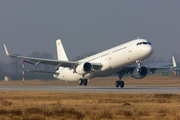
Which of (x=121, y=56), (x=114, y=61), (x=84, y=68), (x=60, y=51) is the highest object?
(x=60, y=51)

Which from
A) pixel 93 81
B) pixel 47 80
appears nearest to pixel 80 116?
pixel 93 81

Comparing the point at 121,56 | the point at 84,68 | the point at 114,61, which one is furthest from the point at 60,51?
the point at 121,56

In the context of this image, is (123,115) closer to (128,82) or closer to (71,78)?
(71,78)

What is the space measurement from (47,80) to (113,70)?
71.8ft

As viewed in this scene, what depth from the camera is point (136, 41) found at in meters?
39.5

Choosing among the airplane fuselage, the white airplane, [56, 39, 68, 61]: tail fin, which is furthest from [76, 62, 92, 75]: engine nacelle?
[56, 39, 68, 61]: tail fin

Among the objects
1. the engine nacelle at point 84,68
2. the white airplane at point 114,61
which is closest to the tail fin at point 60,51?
the white airplane at point 114,61

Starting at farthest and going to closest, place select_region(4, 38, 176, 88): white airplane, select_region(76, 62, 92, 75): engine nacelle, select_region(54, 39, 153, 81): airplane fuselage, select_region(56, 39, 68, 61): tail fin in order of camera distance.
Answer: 1. select_region(56, 39, 68, 61): tail fin
2. select_region(76, 62, 92, 75): engine nacelle
3. select_region(4, 38, 176, 88): white airplane
4. select_region(54, 39, 153, 81): airplane fuselage

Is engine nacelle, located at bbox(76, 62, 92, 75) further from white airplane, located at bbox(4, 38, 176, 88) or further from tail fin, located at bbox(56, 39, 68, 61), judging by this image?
tail fin, located at bbox(56, 39, 68, 61)

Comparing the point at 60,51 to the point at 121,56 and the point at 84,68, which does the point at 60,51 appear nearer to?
the point at 84,68

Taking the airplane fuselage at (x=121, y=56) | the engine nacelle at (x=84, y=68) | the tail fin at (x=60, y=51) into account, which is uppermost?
the tail fin at (x=60, y=51)

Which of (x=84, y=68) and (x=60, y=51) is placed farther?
(x=60, y=51)

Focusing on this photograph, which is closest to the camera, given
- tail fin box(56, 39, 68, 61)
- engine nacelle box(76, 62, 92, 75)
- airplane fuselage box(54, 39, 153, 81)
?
airplane fuselage box(54, 39, 153, 81)

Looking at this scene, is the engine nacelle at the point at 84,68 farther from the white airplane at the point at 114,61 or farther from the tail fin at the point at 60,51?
the tail fin at the point at 60,51
